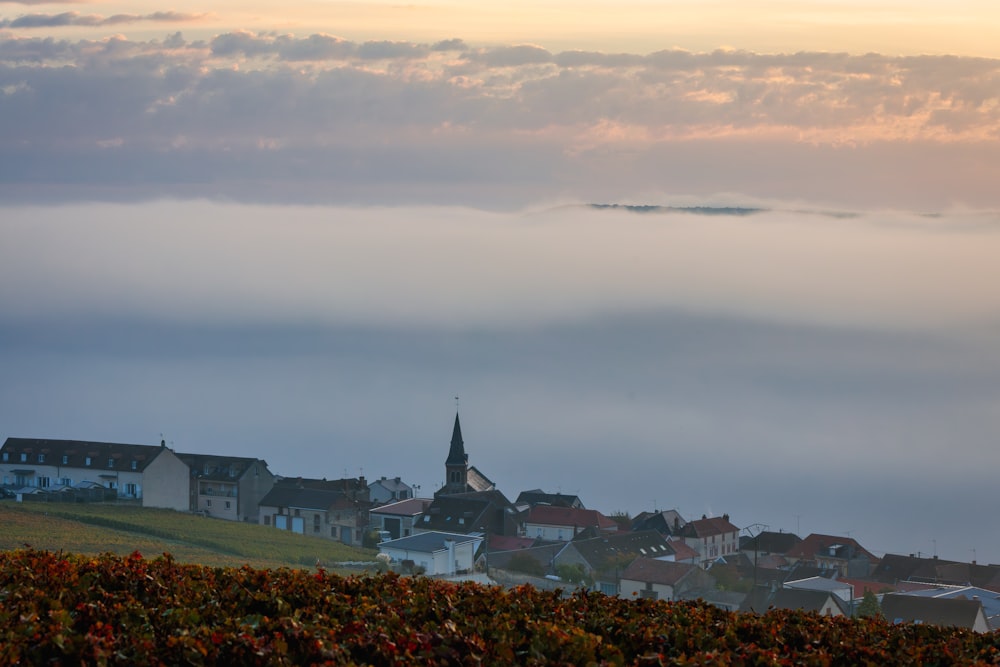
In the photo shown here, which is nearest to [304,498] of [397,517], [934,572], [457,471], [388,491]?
[397,517]

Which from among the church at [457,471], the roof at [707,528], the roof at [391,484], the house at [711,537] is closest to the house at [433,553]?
the house at [711,537]

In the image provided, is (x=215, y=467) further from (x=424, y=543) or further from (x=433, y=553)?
(x=433, y=553)

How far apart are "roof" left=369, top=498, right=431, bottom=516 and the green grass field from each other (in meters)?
9.28

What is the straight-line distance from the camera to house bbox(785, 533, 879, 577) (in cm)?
5878

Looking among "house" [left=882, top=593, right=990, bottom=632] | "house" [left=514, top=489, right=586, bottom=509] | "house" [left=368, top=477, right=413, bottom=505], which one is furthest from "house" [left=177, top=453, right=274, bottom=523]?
"house" [left=882, top=593, right=990, bottom=632]

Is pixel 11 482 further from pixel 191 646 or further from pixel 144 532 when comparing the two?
pixel 191 646

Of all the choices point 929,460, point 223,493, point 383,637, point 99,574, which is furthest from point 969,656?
point 929,460

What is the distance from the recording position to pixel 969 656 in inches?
424

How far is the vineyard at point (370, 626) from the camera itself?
9398mm

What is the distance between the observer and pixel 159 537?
44.7 m

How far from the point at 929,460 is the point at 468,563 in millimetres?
96656

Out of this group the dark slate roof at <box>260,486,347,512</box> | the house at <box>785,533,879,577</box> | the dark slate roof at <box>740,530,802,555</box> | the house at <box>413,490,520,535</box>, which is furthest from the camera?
the dark slate roof at <box>740,530,802,555</box>

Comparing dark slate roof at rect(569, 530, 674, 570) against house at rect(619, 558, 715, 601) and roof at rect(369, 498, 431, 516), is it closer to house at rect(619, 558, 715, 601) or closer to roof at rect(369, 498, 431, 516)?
house at rect(619, 558, 715, 601)

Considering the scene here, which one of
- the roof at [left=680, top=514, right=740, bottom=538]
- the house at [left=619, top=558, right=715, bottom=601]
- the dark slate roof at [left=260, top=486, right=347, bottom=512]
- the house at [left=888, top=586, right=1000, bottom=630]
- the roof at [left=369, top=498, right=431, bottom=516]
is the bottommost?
the house at [left=888, top=586, right=1000, bottom=630]
